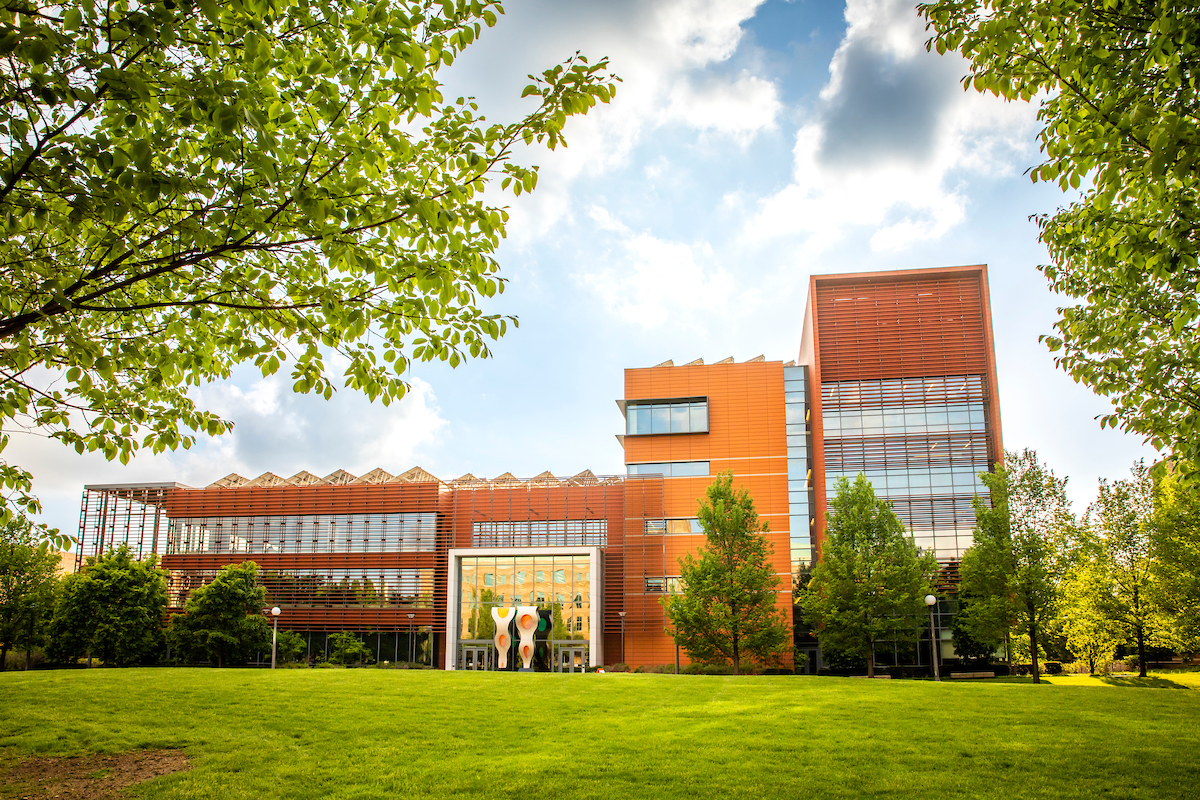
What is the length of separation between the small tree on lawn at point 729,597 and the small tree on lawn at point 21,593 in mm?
32377

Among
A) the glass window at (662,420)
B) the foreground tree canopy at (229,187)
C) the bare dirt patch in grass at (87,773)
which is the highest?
the glass window at (662,420)

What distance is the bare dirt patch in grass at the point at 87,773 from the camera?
8.93 meters

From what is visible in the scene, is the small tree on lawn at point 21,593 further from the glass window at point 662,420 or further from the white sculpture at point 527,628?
the glass window at point 662,420

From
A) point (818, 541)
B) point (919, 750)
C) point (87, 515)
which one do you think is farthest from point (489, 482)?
point (919, 750)

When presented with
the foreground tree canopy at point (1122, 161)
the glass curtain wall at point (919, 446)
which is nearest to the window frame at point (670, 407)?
the glass curtain wall at point (919, 446)

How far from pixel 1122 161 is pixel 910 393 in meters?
48.3

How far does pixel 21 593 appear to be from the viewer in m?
39.7

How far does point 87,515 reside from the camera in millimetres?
54219

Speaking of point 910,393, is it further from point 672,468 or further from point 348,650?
point 348,650

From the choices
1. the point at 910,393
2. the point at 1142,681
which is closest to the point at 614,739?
the point at 1142,681

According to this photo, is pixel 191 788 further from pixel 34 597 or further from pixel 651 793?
pixel 34 597

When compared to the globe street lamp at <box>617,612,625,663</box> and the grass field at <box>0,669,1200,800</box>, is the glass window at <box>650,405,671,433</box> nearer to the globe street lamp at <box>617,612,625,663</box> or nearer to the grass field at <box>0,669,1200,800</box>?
the globe street lamp at <box>617,612,625,663</box>

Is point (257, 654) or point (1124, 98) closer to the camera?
point (1124, 98)

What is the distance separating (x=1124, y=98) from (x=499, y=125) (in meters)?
6.05
